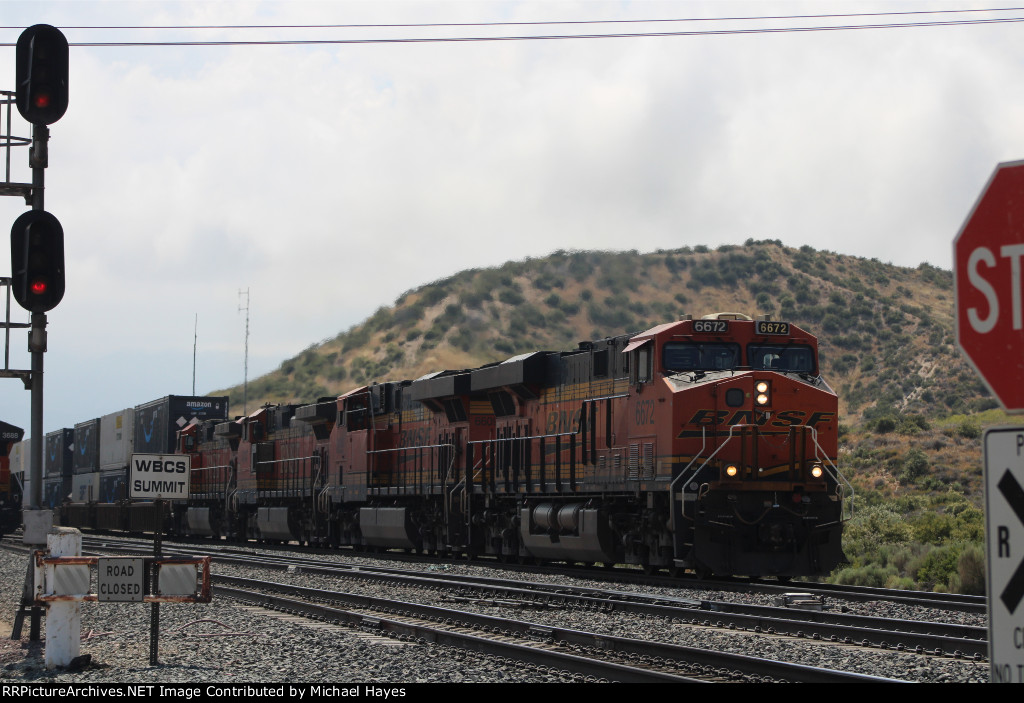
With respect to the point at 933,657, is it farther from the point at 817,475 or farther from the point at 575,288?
the point at 575,288

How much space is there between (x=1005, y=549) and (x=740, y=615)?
957 cm

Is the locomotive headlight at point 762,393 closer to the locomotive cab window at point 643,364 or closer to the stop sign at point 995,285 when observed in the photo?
the locomotive cab window at point 643,364

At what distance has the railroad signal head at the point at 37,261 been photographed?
11.0 metres

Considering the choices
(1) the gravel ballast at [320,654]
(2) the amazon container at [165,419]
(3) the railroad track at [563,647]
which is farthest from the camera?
(2) the amazon container at [165,419]

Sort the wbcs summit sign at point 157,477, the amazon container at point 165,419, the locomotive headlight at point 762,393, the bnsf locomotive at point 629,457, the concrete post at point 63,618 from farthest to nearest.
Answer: the amazon container at point 165,419 → the locomotive headlight at point 762,393 → the bnsf locomotive at point 629,457 → the wbcs summit sign at point 157,477 → the concrete post at point 63,618

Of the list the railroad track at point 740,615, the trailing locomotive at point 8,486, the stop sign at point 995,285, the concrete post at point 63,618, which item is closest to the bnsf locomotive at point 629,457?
the railroad track at point 740,615

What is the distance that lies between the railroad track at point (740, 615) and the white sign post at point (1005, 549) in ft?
23.3

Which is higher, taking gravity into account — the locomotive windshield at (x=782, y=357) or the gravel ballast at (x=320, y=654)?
the locomotive windshield at (x=782, y=357)

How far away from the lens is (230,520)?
4019 centimetres

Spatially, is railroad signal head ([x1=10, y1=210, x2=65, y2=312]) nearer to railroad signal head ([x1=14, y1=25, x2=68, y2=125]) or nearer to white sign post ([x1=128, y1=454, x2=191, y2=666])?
railroad signal head ([x1=14, y1=25, x2=68, y2=125])

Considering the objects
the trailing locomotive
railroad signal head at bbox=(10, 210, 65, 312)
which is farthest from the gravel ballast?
the trailing locomotive

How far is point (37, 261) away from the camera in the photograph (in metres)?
11.0

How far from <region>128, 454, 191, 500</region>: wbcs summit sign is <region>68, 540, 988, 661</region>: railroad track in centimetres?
512

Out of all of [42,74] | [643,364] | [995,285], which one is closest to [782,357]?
[643,364]
